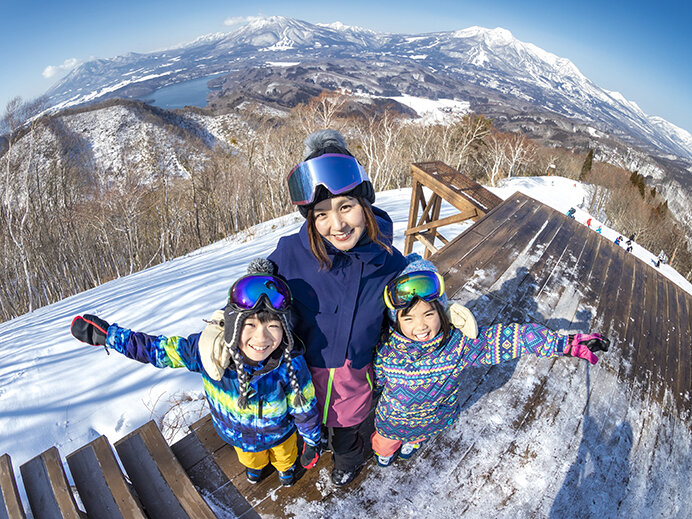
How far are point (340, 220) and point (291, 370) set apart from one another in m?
0.83

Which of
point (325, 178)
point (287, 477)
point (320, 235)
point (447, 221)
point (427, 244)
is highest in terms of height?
point (325, 178)

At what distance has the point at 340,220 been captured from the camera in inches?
64.1

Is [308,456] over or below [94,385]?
over

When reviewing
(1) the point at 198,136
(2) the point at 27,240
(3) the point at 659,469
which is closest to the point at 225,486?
(3) the point at 659,469

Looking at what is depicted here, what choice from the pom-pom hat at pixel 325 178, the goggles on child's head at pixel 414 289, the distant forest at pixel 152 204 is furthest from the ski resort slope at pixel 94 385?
the distant forest at pixel 152 204

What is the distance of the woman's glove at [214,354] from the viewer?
1577mm

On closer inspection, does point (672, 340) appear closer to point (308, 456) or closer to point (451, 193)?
point (451, 193)

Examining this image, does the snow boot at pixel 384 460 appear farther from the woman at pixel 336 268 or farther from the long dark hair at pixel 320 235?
the long dark hair at pixel 320 235

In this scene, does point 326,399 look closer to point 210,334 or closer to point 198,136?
point 210,334

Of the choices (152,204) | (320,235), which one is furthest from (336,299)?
(152,204)

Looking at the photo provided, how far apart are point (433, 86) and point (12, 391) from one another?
18318cm

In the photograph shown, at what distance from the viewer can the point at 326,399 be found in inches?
73.6

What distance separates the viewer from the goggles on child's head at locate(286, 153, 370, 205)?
1.61 metres

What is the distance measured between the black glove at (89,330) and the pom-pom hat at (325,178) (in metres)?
1.17
